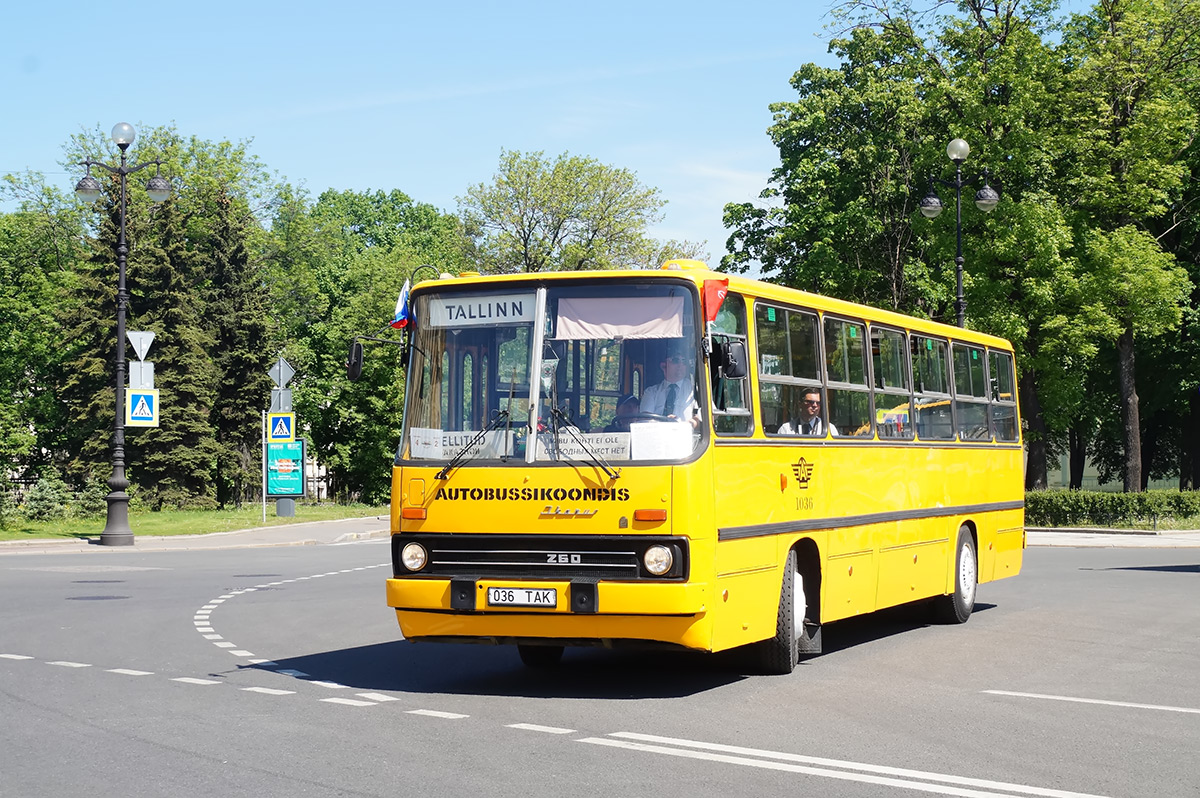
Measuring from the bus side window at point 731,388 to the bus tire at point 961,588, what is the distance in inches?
232

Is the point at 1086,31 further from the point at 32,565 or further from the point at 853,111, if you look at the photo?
the point at 32,565

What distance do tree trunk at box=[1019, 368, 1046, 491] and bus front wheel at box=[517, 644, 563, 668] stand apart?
32.9 meters

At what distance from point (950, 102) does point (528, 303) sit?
3617cm

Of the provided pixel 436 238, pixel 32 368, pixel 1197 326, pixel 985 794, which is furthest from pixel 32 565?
pixel 436 238

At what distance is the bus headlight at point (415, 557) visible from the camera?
35.5ft

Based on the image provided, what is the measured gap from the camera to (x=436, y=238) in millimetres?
103125

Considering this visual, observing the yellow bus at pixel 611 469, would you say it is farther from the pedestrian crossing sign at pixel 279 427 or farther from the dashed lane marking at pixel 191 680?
the pedestrian crossing sign at pixel 279 427

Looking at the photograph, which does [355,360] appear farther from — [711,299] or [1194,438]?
[1194,438]

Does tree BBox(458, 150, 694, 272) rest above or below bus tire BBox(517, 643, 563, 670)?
above

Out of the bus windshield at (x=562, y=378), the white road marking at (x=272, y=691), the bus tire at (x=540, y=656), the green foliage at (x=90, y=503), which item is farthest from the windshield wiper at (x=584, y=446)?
the green foliage at (x=90, y=503)

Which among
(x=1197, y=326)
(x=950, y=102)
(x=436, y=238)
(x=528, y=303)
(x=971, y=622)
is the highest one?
(x=436, y=238)

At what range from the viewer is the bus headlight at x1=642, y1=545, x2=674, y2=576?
1025 centimetres

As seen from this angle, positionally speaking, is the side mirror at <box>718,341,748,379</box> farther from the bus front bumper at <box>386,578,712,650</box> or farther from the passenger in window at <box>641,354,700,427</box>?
the bus front bumper at <box>386,578,712,650</box>

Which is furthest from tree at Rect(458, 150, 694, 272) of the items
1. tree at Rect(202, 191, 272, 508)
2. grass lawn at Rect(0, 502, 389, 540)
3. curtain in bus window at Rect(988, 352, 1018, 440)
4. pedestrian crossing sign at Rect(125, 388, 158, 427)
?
curtain in bus window at Rect(988, 352, 1018, 440)
